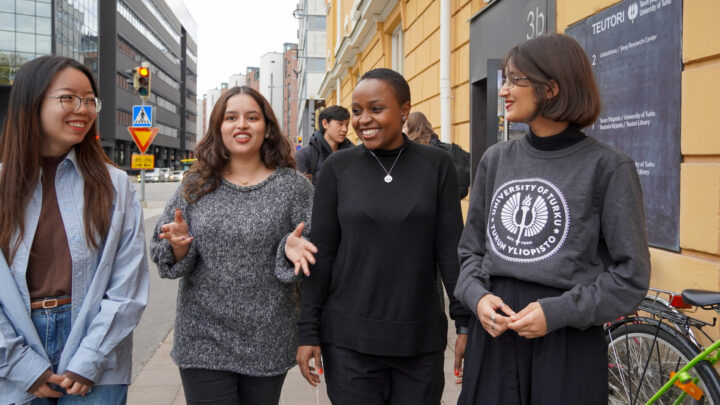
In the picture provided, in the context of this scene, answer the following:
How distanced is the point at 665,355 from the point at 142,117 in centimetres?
1478

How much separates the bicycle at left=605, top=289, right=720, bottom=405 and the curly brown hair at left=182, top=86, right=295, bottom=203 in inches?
70.0

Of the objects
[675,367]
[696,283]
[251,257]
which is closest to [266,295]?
[251,257]

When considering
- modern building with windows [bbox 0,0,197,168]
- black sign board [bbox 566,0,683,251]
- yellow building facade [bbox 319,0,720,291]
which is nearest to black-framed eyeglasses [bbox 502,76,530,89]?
yellow building facade [bbox 319,0,720,291]

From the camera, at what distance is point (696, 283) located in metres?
3.35

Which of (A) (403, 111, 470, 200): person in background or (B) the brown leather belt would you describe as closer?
(B) the brown leather belt

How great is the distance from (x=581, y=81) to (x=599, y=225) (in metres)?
0.44

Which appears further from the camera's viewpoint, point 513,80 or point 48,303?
point 48,303

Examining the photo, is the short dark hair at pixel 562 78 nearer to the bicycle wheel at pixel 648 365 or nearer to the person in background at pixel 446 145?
the bicycle wheel at pixel 648 365

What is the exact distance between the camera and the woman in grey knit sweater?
2.40 meters

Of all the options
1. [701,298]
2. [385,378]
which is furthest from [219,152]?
[701,298]

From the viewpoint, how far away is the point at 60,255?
2.11 metres

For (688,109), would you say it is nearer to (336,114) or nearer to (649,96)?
(649,96)

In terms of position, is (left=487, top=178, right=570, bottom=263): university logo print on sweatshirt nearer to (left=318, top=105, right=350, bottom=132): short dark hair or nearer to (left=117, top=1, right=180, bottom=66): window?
(left=318, top=105, right=350, bottom=132): short dark hair

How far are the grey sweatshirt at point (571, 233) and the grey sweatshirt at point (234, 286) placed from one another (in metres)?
0.88
